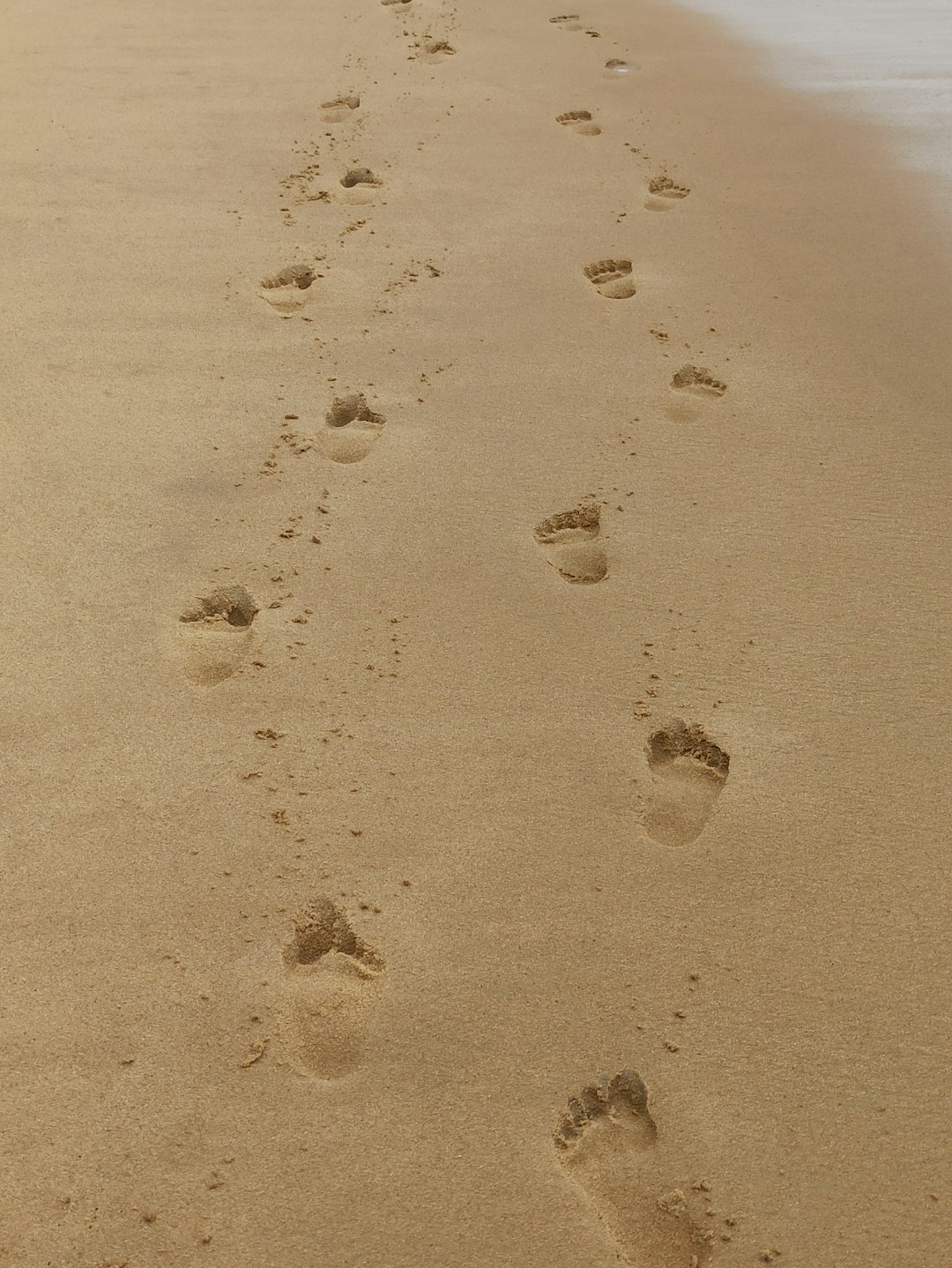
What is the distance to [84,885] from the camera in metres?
1.75

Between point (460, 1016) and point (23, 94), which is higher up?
point (23, 94)

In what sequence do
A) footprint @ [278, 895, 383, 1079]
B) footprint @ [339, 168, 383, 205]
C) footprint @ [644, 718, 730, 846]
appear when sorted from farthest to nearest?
1. footprint @ [339, 168, 383, 205]
2. footprint @ [644, 718, 730, 846]
3. footprint @ [278, 895, 383, 1079]

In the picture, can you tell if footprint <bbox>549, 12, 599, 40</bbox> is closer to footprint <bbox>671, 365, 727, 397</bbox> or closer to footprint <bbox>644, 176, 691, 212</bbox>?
footprint <bbox>644, 176, 691, 212</bbox>

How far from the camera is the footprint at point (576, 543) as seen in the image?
2.30m

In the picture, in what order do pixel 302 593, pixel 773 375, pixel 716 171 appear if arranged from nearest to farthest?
pixel 302 593
pixel 773 375
pixel 716 171

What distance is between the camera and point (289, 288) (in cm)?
304

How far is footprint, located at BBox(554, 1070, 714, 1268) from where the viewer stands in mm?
1423

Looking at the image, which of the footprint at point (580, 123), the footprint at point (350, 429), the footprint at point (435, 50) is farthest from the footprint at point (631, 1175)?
the footprint at point (435, 50)

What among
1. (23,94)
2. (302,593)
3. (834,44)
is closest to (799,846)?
(302,593)

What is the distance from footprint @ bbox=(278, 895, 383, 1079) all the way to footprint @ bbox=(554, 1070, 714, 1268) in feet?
1.08

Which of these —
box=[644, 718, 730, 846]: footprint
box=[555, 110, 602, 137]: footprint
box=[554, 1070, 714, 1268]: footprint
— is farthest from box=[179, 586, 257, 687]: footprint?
box=[555, 110, 602, 137]: footprint

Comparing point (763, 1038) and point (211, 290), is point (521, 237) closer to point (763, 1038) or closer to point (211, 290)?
point (211, 290)

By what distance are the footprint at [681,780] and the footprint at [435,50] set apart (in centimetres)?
333

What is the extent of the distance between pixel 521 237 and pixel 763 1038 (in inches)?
96.8
